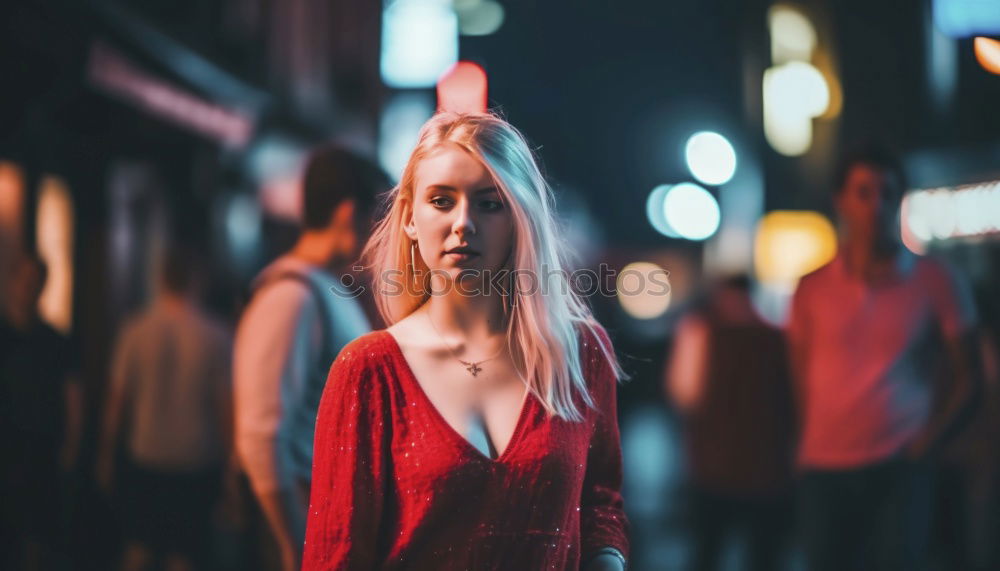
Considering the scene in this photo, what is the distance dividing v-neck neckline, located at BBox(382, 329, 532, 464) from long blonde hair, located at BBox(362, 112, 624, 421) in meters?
0.05

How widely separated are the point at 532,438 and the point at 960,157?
13.1 metres

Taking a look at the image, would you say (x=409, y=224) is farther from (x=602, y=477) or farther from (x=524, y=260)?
(x=602, y=477)

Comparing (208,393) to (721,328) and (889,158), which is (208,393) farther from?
(889,158)

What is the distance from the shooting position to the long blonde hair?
2039 mm

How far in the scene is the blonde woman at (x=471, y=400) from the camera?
1938 mm

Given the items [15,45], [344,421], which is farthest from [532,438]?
[15,45]

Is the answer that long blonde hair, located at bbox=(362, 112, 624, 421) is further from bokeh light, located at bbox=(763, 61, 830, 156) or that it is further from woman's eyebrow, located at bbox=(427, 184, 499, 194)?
bokeh light, located at bbox=(763, 61, 830, 156)

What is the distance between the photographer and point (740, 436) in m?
5.98

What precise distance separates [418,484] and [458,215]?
1.68 ft

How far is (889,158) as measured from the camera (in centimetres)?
424

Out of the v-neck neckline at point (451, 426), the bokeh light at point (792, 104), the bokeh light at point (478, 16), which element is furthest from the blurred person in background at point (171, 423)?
the bokeh light at point (478, 16)

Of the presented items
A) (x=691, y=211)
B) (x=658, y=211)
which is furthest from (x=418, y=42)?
(x=658, y=211)

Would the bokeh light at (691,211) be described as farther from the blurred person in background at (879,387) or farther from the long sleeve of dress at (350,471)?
the long sleeve of dress at (350,471)

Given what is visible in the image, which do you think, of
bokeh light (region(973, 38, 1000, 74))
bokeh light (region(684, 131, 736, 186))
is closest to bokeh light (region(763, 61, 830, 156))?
bokeh light (region(684, 131, 736, 186))
